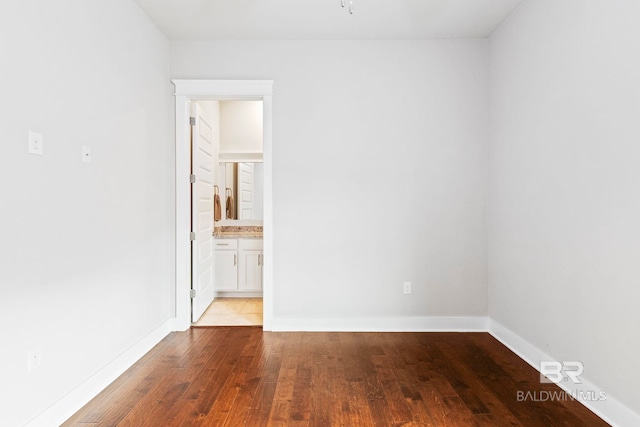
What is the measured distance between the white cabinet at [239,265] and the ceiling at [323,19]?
2.50 m

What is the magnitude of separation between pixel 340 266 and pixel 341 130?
1.28m

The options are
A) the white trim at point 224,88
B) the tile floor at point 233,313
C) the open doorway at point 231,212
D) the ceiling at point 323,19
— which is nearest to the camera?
the ceiling at point 323,19

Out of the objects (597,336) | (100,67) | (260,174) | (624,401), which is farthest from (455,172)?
(100,67)

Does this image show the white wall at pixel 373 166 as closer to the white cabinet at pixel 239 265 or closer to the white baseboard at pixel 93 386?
the white baseboard at pixel 93 386

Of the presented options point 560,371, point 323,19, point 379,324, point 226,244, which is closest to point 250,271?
point 226,244

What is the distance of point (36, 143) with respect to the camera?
2023 millimetres

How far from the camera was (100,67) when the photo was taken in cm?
264

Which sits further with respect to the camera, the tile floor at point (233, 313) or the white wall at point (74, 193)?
the tile floor at point (233, 313)

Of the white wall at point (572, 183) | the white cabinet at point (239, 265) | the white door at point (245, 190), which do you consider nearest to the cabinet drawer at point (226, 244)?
the white cabinet at point (239, 265)

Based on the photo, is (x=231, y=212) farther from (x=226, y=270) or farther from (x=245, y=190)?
(x=226, y=270)

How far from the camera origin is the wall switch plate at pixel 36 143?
1988mm

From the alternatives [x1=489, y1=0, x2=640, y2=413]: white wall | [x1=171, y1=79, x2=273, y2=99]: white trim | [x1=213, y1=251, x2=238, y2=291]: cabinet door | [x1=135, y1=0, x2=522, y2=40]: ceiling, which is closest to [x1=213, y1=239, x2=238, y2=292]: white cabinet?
[x1=213, y1=251, x2=238, y2=291]: cabinet door

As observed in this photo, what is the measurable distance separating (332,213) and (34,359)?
249 cm


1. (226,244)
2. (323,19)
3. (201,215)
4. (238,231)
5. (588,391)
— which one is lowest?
(588,391)
